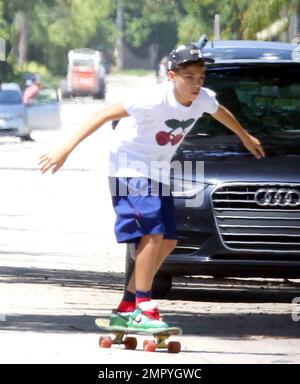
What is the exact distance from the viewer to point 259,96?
42.7 feet

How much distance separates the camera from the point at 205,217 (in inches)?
453

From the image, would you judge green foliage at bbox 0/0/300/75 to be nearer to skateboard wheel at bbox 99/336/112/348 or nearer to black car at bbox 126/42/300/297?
black car at bbox 126/42/300/297

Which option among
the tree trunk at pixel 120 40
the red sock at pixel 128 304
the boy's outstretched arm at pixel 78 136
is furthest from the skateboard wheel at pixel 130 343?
the tree trunk at pixel 120 40

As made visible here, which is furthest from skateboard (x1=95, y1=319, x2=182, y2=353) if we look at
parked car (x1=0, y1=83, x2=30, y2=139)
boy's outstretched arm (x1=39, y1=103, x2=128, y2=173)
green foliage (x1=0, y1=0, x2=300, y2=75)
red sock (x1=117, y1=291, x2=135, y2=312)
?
parked car (x1=0, y1=83, x2=30, y2=139)

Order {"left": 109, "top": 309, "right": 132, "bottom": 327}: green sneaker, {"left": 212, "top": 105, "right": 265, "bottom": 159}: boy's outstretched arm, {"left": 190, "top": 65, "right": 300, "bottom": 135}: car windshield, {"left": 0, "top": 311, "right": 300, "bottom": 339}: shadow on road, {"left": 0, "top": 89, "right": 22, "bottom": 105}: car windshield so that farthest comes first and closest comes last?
{"left": 0, "top": 89, "right": 22, "bottom": 105}: car windshield < {"left": 190, "top": 65, "right": 300, "bottom": 135}: car windshield < {"left": 0, "top": 311, "right": 300, "bottom": 339}: shadow on road < {"left": 212, "top": 105, "right": 265, "bottom": 159}: boy's outstretched arm < {"left": 109, "top": 309, "right": 132, "bottom": 327}: green sneaker

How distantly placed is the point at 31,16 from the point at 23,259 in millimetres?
91047

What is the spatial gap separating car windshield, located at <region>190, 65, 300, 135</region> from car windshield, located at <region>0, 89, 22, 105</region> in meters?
32.8

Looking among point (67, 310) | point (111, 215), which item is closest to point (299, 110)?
point (67, 310)

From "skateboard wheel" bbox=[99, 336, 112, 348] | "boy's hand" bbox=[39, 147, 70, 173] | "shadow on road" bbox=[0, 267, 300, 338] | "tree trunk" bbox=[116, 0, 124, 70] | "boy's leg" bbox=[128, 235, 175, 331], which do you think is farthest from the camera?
"tree trunk" bbox=[116, 0, 124, 70]

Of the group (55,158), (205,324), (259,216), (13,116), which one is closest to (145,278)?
(55,158)

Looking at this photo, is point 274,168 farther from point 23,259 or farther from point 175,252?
point 23,259

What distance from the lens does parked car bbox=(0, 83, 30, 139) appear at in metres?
45.0

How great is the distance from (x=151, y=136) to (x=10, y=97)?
3651cm

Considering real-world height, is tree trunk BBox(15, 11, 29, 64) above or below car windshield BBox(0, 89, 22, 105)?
below
